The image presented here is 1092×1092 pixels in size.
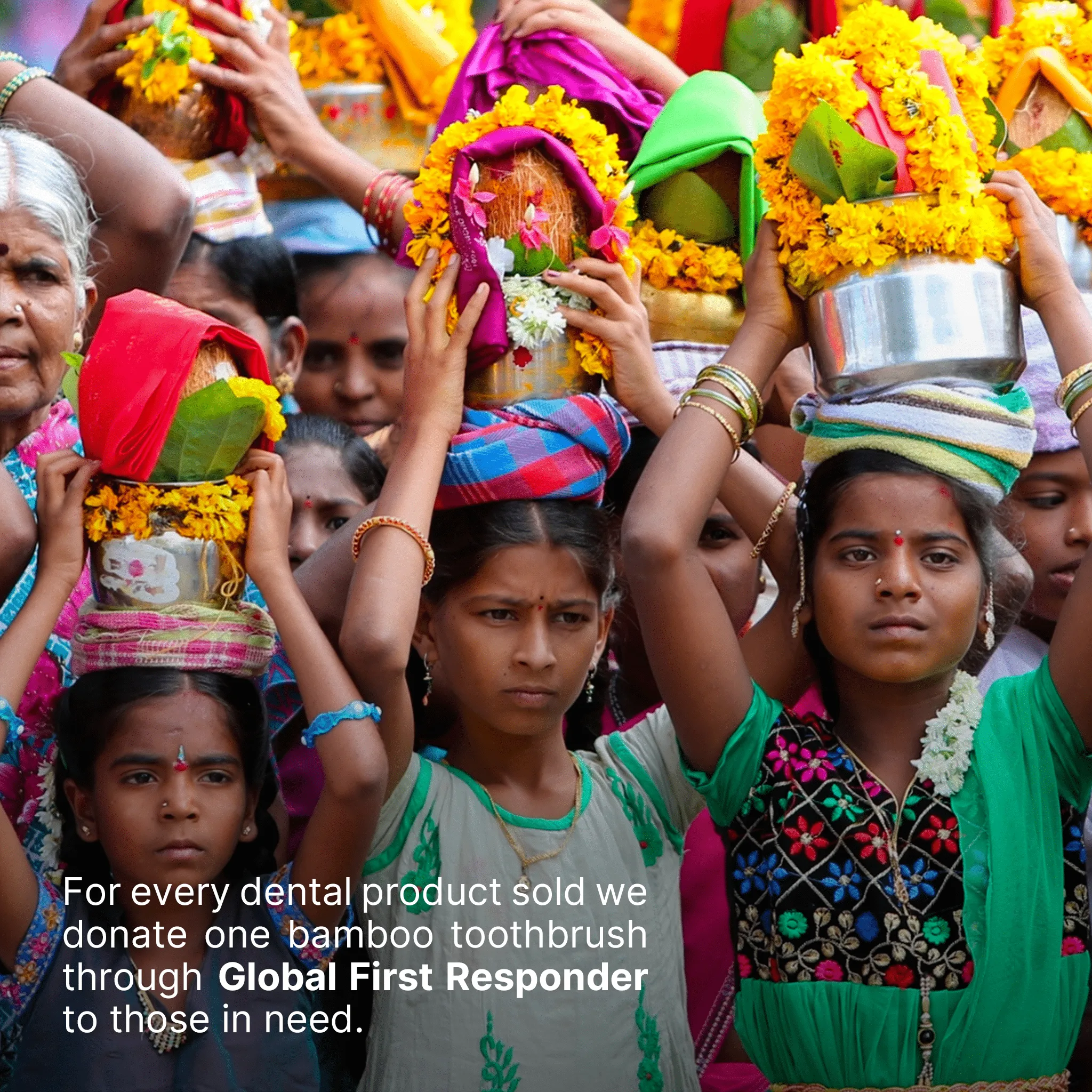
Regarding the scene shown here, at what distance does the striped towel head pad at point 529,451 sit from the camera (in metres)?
3.29

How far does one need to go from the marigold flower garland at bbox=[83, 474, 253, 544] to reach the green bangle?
1.33m

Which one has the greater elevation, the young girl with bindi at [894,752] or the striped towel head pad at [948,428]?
the striped towel head pad at [948,428]

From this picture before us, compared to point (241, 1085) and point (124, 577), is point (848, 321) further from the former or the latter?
point (241, 1085)

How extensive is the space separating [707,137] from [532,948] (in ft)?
6.12

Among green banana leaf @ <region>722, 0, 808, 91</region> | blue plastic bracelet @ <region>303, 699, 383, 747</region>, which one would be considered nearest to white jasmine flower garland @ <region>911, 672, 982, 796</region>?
blue plastic bracelet @ <region>303, 699, 383, 747</region>

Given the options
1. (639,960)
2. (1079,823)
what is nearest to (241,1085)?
(639,960)

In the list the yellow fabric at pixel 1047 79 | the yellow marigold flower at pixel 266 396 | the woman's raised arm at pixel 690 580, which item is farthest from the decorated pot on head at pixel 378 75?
the woman's raised arm at pixel 690 580

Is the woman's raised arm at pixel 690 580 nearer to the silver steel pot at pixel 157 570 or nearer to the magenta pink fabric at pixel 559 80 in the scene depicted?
the silver steel pot at pixel 157 570

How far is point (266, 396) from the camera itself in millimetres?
3180

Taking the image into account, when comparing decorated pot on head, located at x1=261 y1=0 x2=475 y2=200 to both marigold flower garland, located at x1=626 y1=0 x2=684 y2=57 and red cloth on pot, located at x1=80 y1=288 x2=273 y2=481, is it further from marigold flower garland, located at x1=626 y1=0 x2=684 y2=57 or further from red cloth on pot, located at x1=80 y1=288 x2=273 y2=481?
red cloth on pot, located at x1=80 y1=288 x2=273 y2=481

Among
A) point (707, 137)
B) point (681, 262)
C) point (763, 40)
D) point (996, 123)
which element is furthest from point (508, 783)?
point (763, 40)

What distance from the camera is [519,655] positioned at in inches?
129

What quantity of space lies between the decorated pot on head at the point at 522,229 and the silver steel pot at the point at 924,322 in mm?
520

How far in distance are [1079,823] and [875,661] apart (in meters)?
0.53
